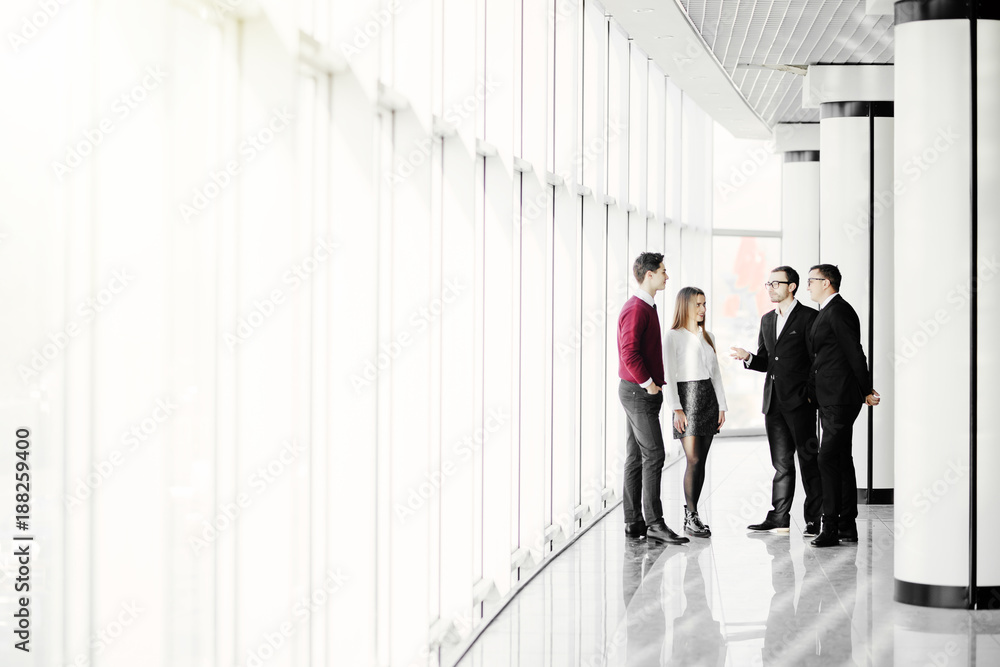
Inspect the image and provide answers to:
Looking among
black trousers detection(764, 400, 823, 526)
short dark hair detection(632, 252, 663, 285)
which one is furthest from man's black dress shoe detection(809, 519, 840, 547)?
short dark hair detection(632, 252, 663, 285)

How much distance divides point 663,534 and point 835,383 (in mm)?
1515

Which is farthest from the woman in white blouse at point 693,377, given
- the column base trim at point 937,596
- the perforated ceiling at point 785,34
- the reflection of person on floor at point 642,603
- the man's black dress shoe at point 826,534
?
the perforated ceiling at point 785,34

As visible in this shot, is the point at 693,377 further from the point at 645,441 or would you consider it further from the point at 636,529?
the point at 636,529

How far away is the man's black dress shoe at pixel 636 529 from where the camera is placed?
280 inches

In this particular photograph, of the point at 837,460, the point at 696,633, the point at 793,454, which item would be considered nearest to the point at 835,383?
the point at 837,460

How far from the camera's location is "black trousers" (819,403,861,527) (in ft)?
22.1

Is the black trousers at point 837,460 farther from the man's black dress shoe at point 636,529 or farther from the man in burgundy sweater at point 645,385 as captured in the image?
the man's black dress shoe at point 636,529

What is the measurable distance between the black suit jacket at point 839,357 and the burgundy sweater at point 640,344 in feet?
3.51

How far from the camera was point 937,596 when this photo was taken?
207 inches

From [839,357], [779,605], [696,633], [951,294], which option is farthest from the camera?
[839,357]

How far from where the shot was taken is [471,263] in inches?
193

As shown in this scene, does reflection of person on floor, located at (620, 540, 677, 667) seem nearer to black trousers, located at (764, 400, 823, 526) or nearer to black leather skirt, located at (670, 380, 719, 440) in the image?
black leather skirt, located at (670, 380, 719, 440)

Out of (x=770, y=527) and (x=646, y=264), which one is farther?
(x=770, y=527)

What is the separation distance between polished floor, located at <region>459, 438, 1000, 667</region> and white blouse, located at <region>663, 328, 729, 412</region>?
1080 mm
